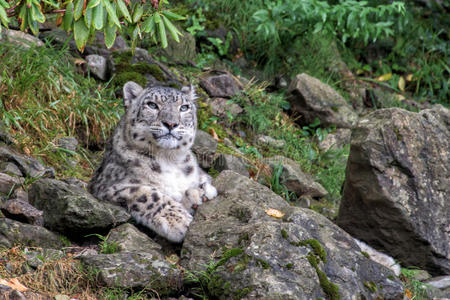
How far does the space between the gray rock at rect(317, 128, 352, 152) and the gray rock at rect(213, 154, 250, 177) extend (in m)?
2.56

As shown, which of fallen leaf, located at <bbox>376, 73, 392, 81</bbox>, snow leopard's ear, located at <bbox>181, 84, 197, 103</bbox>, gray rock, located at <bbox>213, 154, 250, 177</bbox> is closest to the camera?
snow leopard's ear, located at <bbox>181, 84, 197, 103</bbox>

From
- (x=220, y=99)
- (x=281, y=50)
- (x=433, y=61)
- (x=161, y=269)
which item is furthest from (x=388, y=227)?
(x=433, y=61)

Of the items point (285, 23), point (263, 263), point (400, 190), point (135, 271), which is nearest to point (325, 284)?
point (263, 263)

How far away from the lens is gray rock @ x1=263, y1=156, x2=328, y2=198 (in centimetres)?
828

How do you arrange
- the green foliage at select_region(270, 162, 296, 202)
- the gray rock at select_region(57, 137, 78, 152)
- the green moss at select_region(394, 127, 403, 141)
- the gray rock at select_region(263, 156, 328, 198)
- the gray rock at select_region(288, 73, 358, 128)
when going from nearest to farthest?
the green moss at select_region(394, 127, 403, 141) < the gray rock at select_region(57, 137, 78, 152) < the green foliage at select_region(270, 162, 296, 202) < the gray rock at select_region(263, 156, 328, 198) < the gray rock at select_region(288, 73, 358, 128)

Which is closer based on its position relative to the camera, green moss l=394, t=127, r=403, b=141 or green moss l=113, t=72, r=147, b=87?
green moss l=394, t=127, r=403, b=141

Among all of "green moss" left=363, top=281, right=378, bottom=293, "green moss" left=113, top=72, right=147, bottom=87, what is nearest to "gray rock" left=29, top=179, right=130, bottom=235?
"green moss" left=363, top=281, right=378, bottom=293

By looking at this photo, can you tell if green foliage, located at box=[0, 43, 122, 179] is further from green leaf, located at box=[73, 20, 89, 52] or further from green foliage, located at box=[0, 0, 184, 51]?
green leaf, located at box=[73, 20, 89, 52]

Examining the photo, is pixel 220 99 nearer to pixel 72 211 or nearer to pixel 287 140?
pixel 287 140

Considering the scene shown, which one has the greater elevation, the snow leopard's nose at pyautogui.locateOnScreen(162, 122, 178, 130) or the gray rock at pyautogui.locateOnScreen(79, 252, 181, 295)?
the snow leopard's nose at pyautogui.locateOnScreen(162, 122, 178, 130)

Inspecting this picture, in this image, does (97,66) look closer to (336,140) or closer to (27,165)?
(27,165)

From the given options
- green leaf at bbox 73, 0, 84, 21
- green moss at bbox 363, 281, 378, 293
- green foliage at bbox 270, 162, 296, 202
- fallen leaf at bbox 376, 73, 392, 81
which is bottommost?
fallen leaf at bbox 376, 73, 392, 81

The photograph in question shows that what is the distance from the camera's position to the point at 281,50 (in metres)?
11.7

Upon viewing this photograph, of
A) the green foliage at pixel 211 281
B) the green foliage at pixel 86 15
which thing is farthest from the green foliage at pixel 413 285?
the green foliage at pixel 86 15
